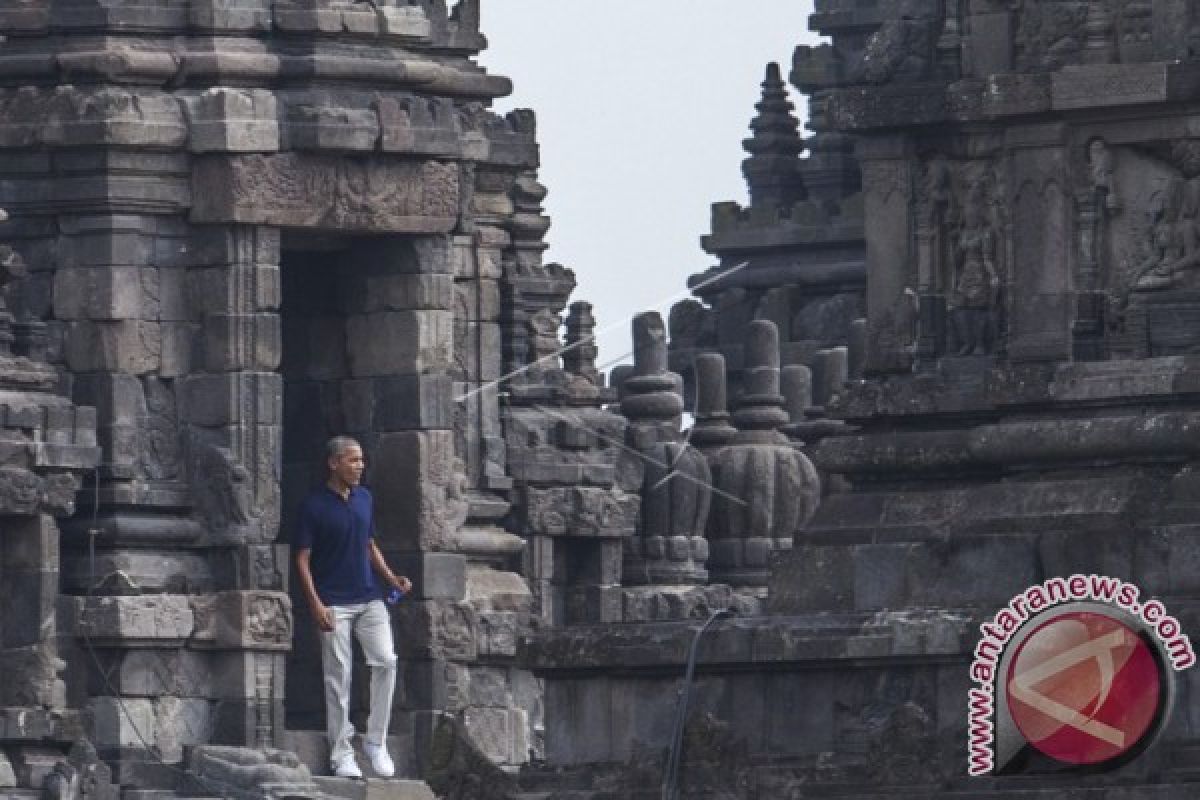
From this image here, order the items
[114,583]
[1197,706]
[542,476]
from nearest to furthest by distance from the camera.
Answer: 1. [1197,706]
2. [114,583]
3. [542,476]

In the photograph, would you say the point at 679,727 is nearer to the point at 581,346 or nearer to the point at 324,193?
the point at 324,193

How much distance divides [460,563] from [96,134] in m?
4.37

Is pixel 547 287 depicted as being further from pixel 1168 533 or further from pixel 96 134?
pixel 1168 533

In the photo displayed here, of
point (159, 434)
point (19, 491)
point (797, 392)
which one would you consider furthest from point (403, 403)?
point (797, 392)

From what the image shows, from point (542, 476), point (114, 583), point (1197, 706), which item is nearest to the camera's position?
point (1197, 706)

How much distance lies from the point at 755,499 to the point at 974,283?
2460 cm

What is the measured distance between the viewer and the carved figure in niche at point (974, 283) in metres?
42.7

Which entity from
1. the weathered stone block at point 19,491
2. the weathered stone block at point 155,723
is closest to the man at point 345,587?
the weathered stone block at point 155,723

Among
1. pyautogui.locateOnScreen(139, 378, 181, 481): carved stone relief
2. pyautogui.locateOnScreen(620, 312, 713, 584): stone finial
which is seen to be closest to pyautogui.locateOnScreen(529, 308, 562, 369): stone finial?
pyautogui.locateOnScreen(620, 312, 713, 584): stone finial

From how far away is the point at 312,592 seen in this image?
52.2 m

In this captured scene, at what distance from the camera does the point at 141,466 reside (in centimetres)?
5894

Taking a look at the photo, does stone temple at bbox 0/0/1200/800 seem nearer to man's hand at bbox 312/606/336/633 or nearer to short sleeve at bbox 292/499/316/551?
man's hand at bbox 312/606/336/633

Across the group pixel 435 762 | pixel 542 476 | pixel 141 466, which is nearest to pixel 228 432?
pixel 141 466

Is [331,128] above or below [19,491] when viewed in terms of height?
above
